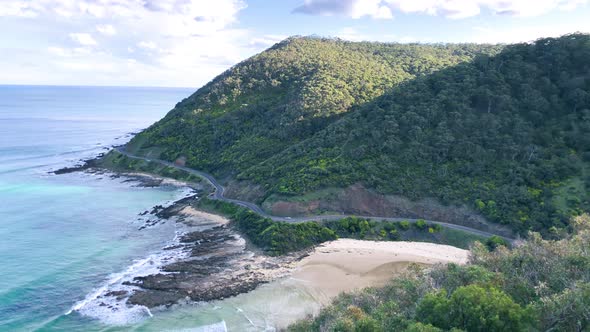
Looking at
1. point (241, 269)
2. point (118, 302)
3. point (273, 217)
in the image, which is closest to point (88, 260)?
point (118, 302)

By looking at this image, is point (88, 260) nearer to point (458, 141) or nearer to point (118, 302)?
point (118, 302)

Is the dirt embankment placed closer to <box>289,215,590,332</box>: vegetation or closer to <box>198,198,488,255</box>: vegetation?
<box>198,198,488,255</box>: vegetation

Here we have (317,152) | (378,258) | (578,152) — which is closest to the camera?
(378,258)

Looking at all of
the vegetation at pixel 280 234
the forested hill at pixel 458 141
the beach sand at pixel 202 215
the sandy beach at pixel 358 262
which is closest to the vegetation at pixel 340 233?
the vegetation at pixel 280 234

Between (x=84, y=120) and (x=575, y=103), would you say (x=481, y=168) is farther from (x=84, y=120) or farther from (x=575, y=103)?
A: (x=84, y=120)

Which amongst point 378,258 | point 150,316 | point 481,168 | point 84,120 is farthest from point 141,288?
point 84,120
